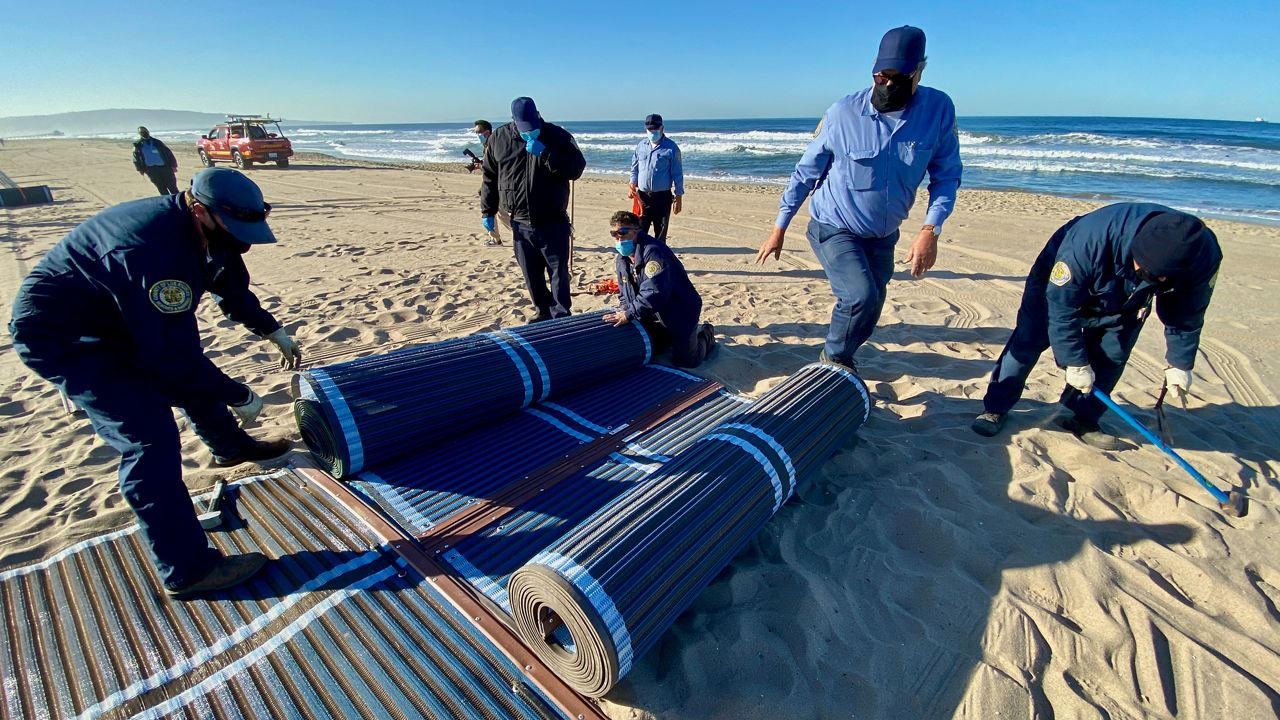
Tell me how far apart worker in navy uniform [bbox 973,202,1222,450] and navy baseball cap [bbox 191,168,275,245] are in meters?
3.86

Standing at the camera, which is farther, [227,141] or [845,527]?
[227,141]

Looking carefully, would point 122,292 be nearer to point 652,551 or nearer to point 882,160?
point 652,551

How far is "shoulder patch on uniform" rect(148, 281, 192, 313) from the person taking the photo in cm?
210

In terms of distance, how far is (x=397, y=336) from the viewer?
5191 mm

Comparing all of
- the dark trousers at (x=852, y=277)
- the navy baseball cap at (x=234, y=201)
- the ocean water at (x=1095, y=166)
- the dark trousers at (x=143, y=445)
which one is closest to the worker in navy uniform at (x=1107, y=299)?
the dark trousers at (x=852, y=277)

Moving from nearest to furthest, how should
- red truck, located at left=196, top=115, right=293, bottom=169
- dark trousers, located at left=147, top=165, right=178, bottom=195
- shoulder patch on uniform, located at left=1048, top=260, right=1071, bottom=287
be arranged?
shoulder patch on uniform, located at left=1048, top=260, right=1071, bottom=287 → dark trousers, located at left=147, top=165, right=178, bottom=195 → red truck, located at left=196, top=115, right=293, bottom=169

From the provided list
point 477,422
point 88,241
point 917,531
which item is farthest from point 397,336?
point 917,531

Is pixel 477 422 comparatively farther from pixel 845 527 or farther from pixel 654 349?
pixel 845 527

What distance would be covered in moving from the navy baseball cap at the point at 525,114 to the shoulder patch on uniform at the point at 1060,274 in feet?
12.3

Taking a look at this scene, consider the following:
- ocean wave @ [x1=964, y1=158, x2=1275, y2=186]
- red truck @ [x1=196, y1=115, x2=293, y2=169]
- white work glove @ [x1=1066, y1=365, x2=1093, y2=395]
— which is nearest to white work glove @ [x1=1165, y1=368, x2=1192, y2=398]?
white work glove @ [x1=1066, y1=365, x2=1093, y2=395]

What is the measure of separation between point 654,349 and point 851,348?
1.59 metres

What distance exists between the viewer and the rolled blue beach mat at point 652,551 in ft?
6.16

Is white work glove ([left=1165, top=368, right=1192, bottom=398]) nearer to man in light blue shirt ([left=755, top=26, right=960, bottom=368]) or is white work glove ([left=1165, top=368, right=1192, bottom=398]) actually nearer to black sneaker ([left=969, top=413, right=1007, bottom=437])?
black sneaker ([left=969, top=413, right=1007, bottom=437])

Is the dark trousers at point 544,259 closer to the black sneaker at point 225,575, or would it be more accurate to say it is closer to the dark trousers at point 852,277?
the dark trousers at point 852,277
